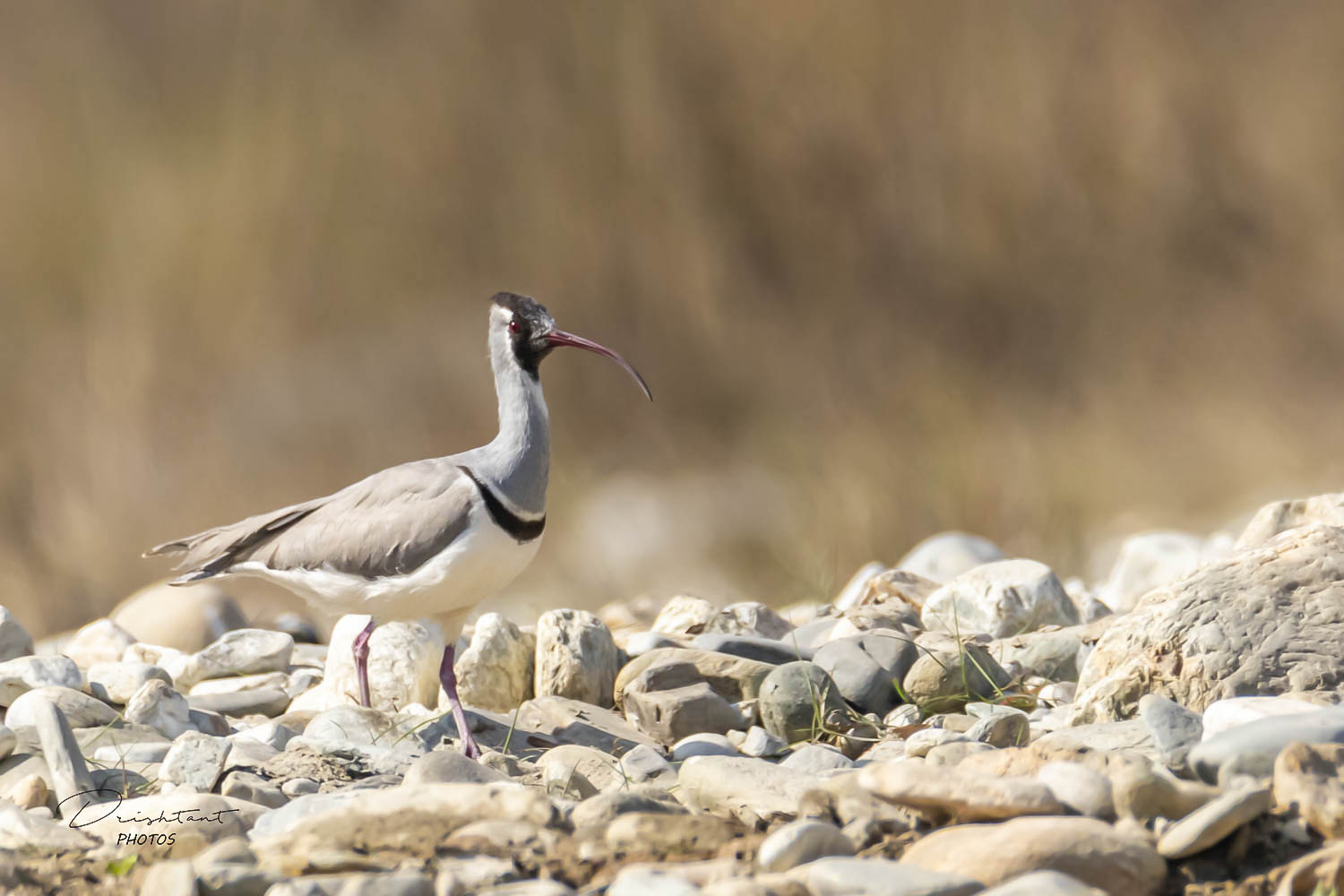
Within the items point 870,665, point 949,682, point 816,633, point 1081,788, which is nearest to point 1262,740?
point 1081,788

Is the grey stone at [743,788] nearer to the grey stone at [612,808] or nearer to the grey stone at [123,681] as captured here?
the grey stone at [612,808]

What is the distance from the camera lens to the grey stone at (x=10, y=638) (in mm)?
4113

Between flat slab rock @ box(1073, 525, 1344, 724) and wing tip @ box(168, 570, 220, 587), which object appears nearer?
flat slab rock @ box(1073, 525, 1344, 724)

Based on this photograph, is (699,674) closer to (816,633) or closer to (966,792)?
(816,633)

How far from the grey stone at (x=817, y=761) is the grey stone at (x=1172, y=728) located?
0.73 metres

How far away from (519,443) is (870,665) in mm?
1172

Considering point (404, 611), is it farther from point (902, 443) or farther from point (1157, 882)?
point (902, 443)

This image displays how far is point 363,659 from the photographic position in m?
3.67

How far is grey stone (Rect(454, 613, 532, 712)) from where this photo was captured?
385 cm

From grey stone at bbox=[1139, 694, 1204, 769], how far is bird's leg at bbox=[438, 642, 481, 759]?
5.02 feet

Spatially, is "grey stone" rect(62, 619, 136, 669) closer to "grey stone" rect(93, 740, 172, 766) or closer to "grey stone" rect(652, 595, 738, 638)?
"grey stone" rect(93, 740, 172, 766)

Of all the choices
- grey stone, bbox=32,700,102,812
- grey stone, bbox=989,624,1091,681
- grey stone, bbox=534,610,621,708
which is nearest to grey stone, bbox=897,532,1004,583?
grey stone, bbox=989,624,1091,681

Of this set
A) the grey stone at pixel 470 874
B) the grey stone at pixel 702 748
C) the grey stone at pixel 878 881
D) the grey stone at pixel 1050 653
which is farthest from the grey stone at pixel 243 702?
the grey stone at pixel 878 881

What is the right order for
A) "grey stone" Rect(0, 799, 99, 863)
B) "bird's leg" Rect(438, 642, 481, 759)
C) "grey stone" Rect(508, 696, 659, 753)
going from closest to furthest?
"grey stone" Rect(0, 799, 99, 863) < "bird's leg" Rect(438, 642, 481, 759) < "grey stone" Rect(508, 696, 659, 753)
